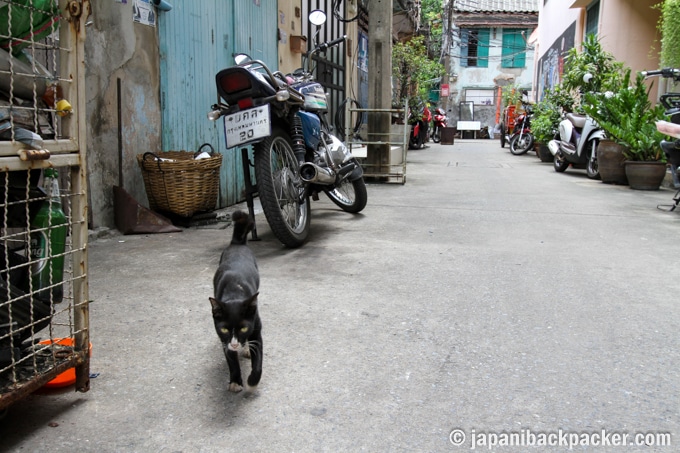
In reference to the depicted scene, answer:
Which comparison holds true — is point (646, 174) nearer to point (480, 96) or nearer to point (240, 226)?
point (240, 226)

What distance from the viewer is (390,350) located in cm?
246

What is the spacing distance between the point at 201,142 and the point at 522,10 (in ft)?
97.2

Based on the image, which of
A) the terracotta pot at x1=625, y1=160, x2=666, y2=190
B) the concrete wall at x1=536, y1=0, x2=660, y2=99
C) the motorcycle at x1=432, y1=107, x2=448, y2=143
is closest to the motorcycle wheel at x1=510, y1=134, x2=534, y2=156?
the concrete wall at x1=536, y1=0, x2=660, y2=99

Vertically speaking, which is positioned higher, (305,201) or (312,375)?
(305,201)

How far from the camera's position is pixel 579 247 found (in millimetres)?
4383

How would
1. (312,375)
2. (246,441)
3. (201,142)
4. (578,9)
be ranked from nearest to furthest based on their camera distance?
(246,441), (312,375), (201,142), (578,9)

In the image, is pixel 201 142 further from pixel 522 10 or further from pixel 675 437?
pixel 522 10

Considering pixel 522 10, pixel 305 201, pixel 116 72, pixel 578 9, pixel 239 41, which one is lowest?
pixel 305 201

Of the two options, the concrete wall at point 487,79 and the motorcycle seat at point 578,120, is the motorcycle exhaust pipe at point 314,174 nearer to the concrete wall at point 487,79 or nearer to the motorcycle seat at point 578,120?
the motorcycle seat at point 578,120

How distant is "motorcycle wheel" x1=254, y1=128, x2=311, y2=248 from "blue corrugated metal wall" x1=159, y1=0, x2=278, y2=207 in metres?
1.44

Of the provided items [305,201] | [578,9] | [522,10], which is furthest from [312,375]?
[522,10]

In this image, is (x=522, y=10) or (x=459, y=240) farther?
(x=522, y=10)

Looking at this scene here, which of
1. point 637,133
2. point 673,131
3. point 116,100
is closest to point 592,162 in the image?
point 637,133

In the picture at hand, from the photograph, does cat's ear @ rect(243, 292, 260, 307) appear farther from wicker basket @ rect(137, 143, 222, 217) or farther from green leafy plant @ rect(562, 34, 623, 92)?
green leafy plant @ rect(562, 34, 623, 92)
